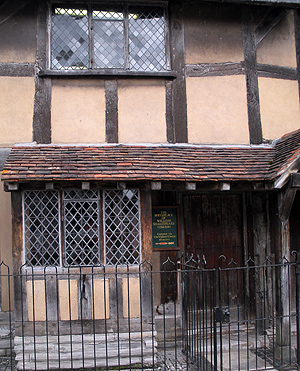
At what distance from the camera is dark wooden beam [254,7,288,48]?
20.5 feet

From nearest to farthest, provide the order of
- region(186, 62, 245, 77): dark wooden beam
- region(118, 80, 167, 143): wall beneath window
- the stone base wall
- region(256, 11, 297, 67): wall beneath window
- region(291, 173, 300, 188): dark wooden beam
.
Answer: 1. the stone base wall
2. region(291, 173, 300, 188): dark wooden beam
3. region(118, 80, 167, 143): wall beneath window
4. region(186, 62, 245, 77): dark wooden beam
5. region(256, 11, 297, 67): wall beneath window

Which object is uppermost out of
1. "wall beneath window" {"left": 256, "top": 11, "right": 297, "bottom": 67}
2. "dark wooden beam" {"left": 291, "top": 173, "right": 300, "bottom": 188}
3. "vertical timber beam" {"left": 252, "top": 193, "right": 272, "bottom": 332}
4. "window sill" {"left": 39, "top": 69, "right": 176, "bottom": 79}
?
"wall beneath window" {"left": 256, "top": 11, "right": 297, "bottom": 67}

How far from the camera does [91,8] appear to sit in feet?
19.9

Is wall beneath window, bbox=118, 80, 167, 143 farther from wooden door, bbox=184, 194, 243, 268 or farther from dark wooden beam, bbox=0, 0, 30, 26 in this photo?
dark wooden beam, bbox=0, 0, 30, 26

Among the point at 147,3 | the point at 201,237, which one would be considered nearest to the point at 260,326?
the point at 201,237

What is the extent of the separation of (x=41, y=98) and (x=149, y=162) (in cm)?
226

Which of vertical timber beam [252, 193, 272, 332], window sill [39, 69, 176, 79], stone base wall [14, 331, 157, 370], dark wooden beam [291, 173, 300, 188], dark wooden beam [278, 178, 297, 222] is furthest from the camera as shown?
vertical timber beam [252, 193, 272, 332]

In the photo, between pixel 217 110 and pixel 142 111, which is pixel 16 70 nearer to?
pixel 142 111

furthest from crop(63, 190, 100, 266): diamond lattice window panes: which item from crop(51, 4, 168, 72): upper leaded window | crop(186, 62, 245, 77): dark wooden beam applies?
crop(186, 62, 245, 77): dark wooden beam

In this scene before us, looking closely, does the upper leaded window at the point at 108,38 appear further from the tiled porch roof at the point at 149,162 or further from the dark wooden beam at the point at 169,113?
the tiled porch roof at the point at 149,162

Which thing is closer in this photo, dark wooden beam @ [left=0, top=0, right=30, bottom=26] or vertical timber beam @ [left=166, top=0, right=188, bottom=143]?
dark wooden beam @ [left=0, top=0, right=30, bottom=26]

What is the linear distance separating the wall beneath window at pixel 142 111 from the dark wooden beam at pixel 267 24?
2117mm

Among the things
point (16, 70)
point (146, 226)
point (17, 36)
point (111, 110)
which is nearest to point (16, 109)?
point (16, 70)

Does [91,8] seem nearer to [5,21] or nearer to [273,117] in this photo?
[5,21]
